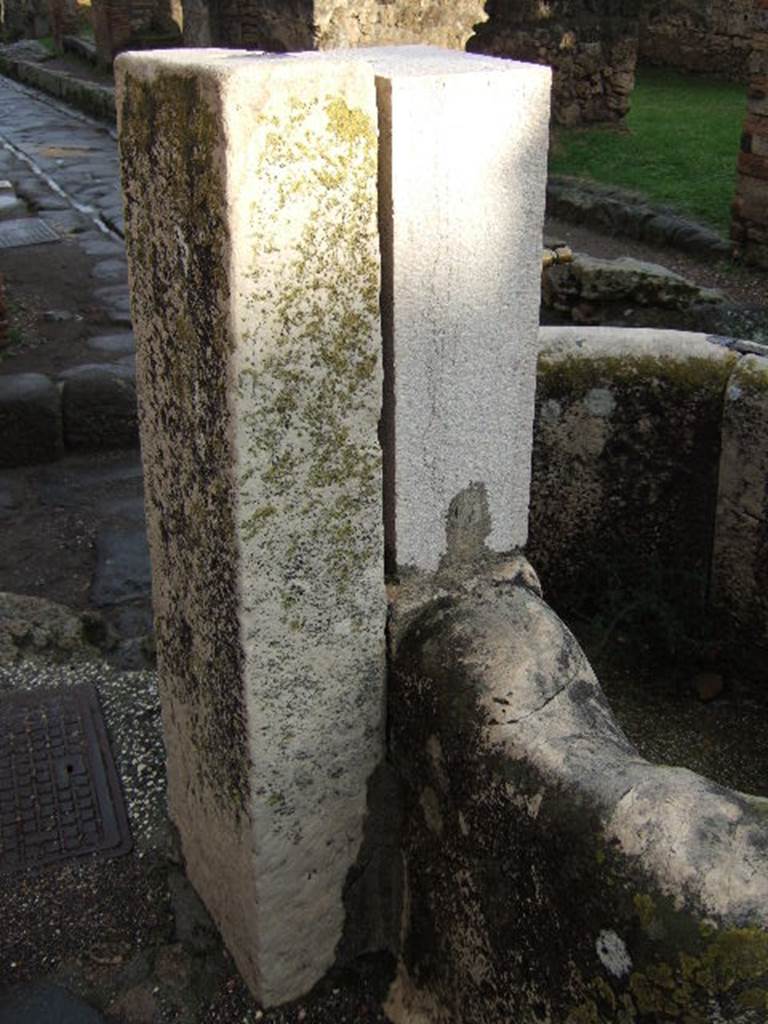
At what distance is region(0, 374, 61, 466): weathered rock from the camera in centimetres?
453

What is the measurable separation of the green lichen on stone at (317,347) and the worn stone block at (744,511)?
4.45 ft

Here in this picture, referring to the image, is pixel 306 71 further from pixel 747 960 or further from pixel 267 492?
pixel 747 960

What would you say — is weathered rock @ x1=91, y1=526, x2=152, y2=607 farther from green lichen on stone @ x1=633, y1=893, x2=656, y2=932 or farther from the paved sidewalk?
the paved sidewalk

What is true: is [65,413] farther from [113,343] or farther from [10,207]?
[10,207]

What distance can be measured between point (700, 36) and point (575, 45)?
3.92 metres

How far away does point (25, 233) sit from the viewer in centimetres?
725

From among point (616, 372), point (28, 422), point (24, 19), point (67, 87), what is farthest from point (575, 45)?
point (24, 19)

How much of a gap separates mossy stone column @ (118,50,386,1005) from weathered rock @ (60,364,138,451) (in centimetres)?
278

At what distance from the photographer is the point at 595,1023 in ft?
5.03

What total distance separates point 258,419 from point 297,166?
340mm

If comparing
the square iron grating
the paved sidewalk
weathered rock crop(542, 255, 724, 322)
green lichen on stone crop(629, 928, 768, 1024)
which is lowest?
the square iron grating

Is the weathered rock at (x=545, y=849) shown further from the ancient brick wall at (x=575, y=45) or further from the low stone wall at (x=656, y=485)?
the ancient brick wall at (x=575, y=45)

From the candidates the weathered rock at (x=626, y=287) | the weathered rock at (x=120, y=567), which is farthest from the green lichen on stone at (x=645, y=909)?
the weathered rock at (x=626, y=287)

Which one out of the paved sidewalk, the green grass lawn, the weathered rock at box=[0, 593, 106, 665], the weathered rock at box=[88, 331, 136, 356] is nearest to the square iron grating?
the weathered rock at box=[0, 593, 106, 665]
